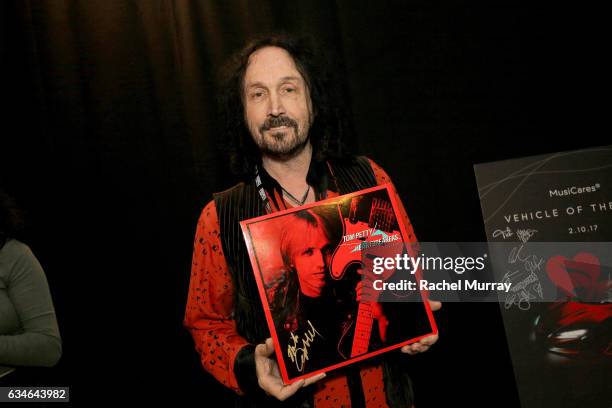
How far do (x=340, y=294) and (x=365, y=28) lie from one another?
4.01 ft

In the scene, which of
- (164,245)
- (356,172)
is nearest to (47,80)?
(164,245)

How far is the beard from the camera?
1.43 m

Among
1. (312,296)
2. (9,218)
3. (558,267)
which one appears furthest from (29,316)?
(558,267)

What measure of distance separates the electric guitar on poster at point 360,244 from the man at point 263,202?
16cm

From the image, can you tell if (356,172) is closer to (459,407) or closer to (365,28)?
(365,28)

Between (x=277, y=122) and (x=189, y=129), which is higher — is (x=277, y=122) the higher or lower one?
the lower one

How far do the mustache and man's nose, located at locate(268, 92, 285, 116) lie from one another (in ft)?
0.06

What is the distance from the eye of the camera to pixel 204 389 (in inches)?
67.7

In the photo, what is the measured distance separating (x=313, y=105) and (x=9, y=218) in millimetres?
1177

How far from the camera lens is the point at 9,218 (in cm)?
151

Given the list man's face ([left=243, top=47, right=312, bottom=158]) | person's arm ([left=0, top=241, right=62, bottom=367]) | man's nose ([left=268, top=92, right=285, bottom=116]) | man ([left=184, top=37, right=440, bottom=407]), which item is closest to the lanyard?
man ([left=184, top=37, right=440, bottom=407])

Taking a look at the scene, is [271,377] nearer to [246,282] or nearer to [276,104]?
[246,282]
